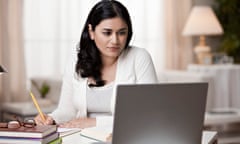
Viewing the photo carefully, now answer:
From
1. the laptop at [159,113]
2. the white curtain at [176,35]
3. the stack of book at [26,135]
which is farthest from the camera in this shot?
the white curtain at [176,35]

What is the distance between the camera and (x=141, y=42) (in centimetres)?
547

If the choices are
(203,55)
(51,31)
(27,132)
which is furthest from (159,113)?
(203,55)

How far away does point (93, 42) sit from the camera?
8.51 feet

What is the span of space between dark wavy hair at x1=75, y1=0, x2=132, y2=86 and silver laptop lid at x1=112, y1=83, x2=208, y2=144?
3.22 feet

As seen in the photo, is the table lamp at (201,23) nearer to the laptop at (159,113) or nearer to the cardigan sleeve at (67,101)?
the cardigan sleeve at (67,101)

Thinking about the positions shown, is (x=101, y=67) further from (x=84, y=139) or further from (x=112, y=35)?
(x=84, y=139)

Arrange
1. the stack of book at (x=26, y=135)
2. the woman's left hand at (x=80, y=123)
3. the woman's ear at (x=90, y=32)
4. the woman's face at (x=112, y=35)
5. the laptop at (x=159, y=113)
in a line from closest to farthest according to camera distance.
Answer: the laptop at (x=159, y=113), the stack of book at (x=26, y=135), the woman's left hand at (x=80, y=123), the woman's face at (x=112, y=35), the woman's ear at (x=90, y=32)

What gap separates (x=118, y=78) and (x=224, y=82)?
2.94m

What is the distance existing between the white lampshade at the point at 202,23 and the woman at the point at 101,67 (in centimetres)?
274

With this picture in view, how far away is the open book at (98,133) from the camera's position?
6.00 ft

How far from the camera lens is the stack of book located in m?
1.60

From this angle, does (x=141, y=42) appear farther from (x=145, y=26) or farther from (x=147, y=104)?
(x=147, y=104)

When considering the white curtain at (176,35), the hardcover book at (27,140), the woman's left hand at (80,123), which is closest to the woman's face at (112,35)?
the woman's left hand at (80,123)

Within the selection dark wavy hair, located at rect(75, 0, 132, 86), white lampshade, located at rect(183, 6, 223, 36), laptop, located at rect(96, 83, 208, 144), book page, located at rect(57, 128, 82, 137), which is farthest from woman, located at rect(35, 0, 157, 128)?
white lampshade, located at rect(183, 6, 223, 36)
